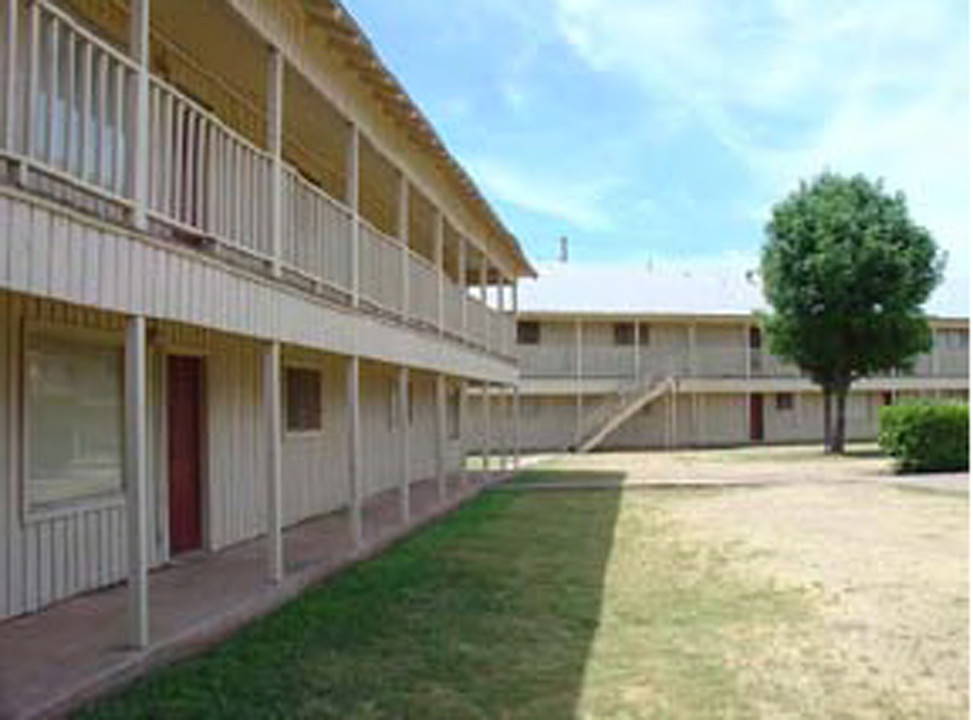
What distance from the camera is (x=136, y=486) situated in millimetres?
6547

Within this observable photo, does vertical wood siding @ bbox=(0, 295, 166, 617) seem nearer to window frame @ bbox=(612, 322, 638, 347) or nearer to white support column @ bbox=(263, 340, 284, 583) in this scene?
white support column @ bbox=(263, 340, 284, 583)

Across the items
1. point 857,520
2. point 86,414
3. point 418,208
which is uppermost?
point 418,208

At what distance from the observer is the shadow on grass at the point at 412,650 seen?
6.13 metres

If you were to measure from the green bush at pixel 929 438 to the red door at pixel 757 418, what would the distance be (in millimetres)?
18388

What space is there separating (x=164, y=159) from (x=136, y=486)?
7.57 ft

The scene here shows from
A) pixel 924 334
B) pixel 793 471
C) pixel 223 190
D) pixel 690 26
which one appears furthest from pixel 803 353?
pixel 223 190

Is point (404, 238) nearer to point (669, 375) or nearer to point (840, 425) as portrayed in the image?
point (840, 425)

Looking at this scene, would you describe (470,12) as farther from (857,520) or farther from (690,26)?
(857,520)

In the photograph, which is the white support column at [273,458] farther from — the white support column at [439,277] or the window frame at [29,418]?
the white support column at [439,277]

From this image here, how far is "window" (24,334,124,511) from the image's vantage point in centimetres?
824

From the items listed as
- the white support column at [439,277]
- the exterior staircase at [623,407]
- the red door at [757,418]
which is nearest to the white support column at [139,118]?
the white support column at [439,277]

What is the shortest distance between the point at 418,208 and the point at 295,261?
26.2ft

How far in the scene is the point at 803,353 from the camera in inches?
1299

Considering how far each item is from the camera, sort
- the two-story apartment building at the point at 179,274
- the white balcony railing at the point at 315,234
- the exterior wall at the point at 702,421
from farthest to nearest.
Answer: the exterior wall at the point at 702,421 → the white balcony railing at the point at 315,234 → the two-story apartment building at the point at 179,274
